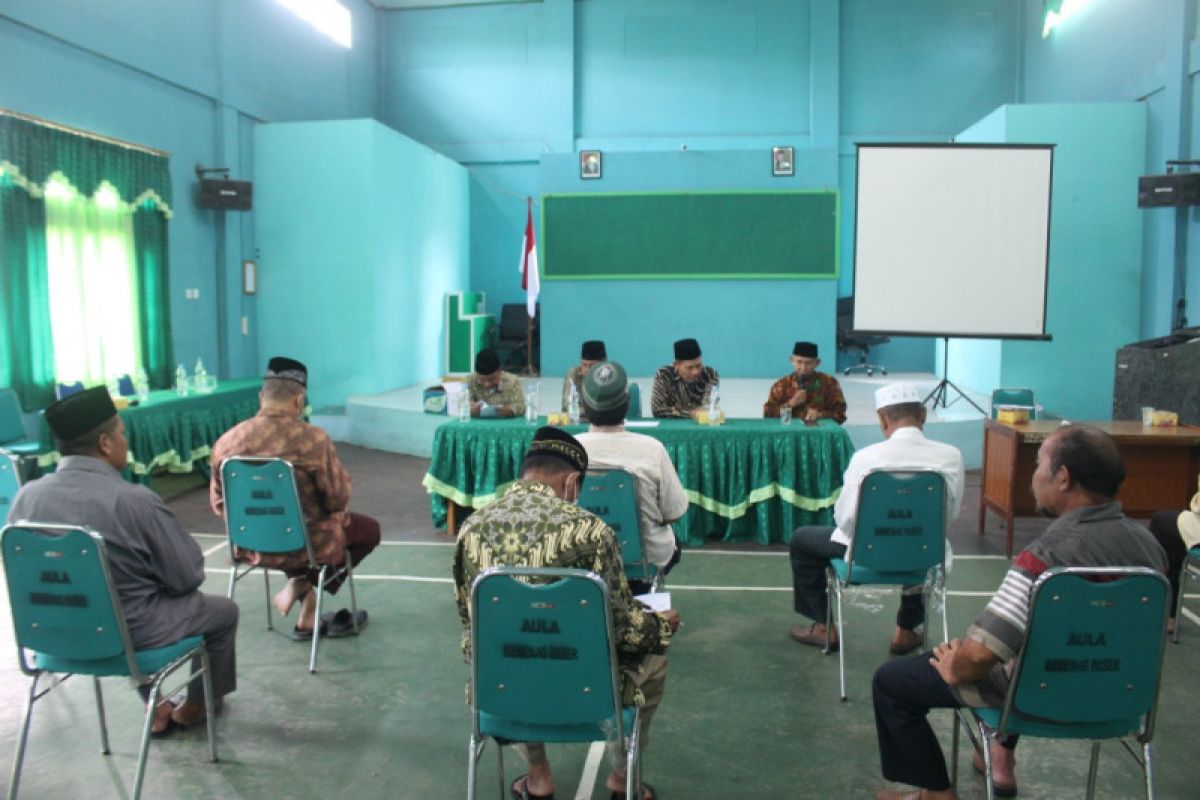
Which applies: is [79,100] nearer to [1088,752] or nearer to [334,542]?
[334,542]

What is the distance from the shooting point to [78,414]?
2.58m

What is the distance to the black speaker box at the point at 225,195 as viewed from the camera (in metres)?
8.59

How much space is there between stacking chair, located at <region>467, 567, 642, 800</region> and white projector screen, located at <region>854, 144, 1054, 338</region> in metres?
5.83

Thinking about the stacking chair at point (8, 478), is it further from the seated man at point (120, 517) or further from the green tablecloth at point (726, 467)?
the green tablecloth at point (726, 467)

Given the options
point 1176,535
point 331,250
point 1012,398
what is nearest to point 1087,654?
point 1176,535

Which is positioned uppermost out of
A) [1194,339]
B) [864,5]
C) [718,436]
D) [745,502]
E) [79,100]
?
[864,5]

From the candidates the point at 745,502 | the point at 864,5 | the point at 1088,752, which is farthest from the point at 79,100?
the point at 864,5

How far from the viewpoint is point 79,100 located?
7.11m

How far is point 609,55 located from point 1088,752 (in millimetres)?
11280

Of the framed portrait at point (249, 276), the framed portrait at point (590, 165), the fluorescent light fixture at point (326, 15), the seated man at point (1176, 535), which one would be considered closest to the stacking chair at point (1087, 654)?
the seated man at point (1176, 535)

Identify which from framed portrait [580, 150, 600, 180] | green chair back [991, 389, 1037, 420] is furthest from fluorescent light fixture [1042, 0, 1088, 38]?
green chair back [991, 389, 1037, 420]

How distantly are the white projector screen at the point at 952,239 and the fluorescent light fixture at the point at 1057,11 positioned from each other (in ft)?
13.6

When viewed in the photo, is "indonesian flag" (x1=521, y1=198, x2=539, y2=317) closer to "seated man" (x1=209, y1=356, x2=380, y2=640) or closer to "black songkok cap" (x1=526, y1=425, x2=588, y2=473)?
"seated man" (x1=209, y1=356, x2=380, y2=640)

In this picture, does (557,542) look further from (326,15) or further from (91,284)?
(326,15)
